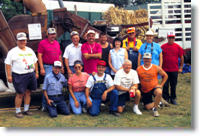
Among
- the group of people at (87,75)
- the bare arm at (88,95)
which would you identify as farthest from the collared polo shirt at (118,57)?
the bare arm at (88,95)

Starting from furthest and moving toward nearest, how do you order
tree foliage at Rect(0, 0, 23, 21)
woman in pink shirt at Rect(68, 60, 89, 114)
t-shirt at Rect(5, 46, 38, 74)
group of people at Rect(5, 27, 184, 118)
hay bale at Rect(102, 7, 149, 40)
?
hay bale at Rect(102, 7, 149, 40)
tree foliage at Rect(0, 0, 23, 21)
woman in pink shirt at Rect(68, 60, 89, 114)
group of people at Rect(5, 27, 184, 118)
t-shirt at Rect(5, 46, 38, 74)

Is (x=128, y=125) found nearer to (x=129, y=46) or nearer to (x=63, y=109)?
(x=63, y=109)

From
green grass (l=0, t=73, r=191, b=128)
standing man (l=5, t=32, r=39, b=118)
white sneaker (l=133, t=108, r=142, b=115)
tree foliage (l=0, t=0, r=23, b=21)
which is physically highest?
tree foliage (l=0, t=0, r=23, b=21)

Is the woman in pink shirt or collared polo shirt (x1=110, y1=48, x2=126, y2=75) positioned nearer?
the woman in pink shirt

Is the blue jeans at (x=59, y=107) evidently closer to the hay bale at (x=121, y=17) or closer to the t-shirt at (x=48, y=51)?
the t-shirt at (x=48, y=51)

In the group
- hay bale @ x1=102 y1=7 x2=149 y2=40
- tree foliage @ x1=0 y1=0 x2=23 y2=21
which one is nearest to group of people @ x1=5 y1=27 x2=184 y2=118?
tree foliage @ x1=0 y1=0 x2=23 y2=21

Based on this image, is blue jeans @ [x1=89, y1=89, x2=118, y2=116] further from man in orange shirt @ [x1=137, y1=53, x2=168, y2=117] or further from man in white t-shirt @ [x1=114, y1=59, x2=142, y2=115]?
man in orange shirt @ [x1=137, y1=53, x2=168, y2=117]

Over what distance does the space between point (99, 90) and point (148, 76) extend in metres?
1.12

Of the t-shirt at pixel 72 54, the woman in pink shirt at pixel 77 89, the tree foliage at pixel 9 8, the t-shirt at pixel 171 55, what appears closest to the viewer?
the woman in pink shirt at pixel 77 89

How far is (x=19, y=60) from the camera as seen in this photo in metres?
4.54

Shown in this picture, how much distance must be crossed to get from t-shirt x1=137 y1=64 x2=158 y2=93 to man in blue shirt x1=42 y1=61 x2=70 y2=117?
176cm

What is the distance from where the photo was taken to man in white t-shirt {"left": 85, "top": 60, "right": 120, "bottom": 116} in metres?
4.84

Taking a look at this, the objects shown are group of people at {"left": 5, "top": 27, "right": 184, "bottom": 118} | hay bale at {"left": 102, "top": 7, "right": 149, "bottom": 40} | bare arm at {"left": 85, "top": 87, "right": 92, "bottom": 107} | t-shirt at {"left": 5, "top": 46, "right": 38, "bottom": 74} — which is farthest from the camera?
hay bale at {"left": 102, "top": 7, "right": 149, "bottom": 40}

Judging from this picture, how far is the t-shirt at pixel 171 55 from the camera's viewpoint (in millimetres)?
5473
